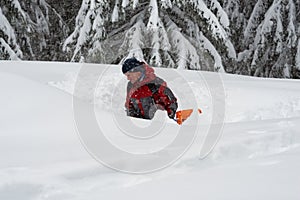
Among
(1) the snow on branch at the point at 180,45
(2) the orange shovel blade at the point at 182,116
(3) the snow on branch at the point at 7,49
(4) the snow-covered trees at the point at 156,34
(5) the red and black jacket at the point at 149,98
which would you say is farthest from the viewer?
(3) the snow on branch at the point at 7,49

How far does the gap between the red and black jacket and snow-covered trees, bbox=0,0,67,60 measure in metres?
Answer: 4.10

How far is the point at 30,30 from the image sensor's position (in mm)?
8984

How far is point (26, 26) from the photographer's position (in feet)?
28.4

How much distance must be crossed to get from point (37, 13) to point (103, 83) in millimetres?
5595

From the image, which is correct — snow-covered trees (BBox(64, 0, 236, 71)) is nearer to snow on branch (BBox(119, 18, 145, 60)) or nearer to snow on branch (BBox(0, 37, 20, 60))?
snow on branch (BBox(119, 18, 145, 60))

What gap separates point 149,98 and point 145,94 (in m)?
0.07

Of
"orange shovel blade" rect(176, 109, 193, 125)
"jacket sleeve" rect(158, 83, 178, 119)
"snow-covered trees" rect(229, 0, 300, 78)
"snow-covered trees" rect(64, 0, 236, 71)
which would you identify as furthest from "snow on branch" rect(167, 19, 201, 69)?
"orange shovel blade" rect(176, 109, 193, 125)

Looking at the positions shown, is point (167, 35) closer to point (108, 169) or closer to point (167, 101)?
point (167, 101)

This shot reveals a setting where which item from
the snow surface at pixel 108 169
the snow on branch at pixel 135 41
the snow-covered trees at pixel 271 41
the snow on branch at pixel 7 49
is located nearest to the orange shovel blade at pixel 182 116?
the snow surface at pixel 108 169

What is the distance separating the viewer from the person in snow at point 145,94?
4375mm

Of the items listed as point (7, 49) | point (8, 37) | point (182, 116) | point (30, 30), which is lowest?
point (182, 116)

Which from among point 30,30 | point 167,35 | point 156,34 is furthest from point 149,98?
point 30,30

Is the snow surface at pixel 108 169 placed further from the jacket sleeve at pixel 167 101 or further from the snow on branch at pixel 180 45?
the snow on branch at pixel 180 45

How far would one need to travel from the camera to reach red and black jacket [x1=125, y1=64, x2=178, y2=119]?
4371 millimetres
